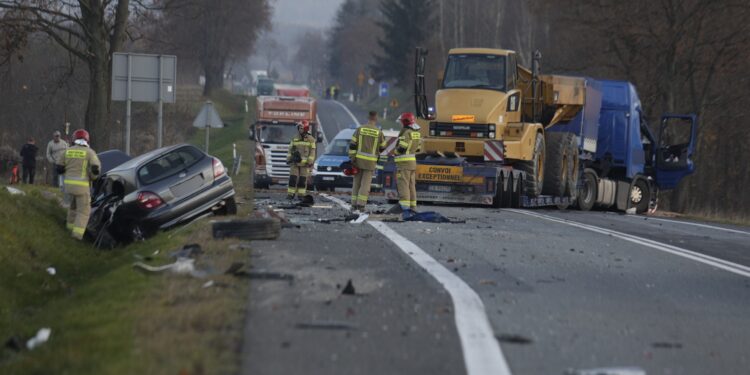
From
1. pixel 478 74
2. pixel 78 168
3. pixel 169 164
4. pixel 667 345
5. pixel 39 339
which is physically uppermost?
pixel 478 74

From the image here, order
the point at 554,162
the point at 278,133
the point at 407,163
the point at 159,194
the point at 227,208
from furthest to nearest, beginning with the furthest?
the point at 278,133
the point at 554,162
the point at 407,163
the point at 227,208
the point at 159,194

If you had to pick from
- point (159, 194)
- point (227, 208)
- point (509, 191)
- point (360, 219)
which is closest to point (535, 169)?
point (509, 191)

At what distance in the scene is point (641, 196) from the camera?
32594 millimetres

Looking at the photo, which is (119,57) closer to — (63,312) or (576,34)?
(63,312)

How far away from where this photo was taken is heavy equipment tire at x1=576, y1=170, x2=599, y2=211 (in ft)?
94.5

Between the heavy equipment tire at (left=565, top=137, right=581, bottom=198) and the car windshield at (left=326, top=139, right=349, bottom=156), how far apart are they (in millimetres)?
9485

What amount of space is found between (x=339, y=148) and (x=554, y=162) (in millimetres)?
10944

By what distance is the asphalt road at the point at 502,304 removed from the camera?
6.94 m

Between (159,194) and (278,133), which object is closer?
(159,194)

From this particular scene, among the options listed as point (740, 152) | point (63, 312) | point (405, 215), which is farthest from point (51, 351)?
point (740, 152)

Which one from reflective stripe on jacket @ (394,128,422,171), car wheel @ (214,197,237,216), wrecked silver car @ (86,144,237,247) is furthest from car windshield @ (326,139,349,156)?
wrecked silver car @ (86,144,237,247)

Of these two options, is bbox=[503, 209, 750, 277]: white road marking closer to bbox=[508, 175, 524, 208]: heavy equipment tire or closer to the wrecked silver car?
bbox=[508, 175, 524, 208]: heavy equipment tire

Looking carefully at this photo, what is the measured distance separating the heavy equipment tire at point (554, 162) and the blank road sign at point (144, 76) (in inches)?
343

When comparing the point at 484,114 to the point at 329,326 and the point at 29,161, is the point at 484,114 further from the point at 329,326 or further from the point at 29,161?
the point at 29,161
